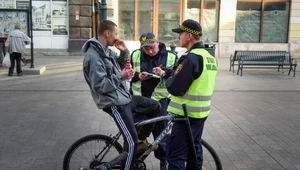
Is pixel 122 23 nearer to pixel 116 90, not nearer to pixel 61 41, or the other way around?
pixel 61 41

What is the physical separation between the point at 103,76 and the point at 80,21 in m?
14.1

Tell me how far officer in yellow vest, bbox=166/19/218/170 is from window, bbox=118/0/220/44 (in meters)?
15.3

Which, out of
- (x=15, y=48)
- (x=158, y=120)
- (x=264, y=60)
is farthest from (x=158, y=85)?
(x=264, y=60)

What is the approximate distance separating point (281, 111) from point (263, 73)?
605cm

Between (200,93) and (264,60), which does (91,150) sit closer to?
(200,93)

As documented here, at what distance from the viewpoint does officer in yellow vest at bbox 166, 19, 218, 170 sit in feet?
9.94

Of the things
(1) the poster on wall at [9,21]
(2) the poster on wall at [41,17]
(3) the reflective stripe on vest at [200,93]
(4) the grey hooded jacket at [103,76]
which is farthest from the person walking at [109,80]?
(2) the poster on wall at [41,17]

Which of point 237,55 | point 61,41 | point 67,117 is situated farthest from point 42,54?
point 67,117

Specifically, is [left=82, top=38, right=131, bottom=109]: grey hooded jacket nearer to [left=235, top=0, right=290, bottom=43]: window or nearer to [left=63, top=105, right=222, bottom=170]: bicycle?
[left=63, top=105, right=222, bottom=170]: bicycle

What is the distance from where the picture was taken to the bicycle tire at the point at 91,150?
355cm

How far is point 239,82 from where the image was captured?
1076 centimetres

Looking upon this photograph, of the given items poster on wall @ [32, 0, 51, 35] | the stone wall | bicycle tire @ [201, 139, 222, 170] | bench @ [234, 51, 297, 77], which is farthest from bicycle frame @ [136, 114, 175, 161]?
poster on wall @ [32, 0, 51, 35]

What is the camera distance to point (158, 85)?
4.10 metres

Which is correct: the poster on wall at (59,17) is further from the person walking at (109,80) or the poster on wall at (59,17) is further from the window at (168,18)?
the person walking at (109,80)
